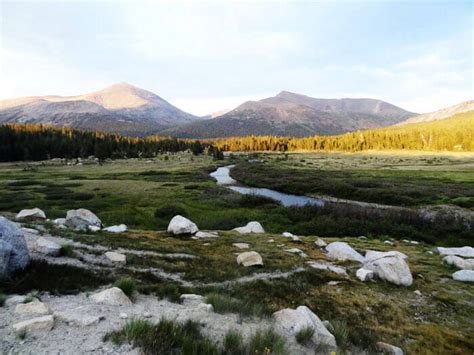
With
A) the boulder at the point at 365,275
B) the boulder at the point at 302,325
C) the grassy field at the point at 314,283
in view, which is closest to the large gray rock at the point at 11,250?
the grassy field at the point at 314,283

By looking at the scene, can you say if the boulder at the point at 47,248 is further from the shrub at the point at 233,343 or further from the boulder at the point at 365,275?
the boulder at the point at 365,275

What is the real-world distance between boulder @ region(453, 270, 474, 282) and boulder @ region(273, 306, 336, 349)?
11132 mm

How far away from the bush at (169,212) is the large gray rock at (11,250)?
26.3m

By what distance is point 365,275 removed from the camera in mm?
14844

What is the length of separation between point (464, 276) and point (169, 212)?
3071 centimetres

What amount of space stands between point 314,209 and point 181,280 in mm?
29849

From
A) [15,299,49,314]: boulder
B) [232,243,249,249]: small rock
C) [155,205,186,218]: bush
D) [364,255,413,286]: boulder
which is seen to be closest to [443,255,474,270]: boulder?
[364,255,413,286]: boulder

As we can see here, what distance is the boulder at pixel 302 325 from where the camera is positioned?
8.41 m

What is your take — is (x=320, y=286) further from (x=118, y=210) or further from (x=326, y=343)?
(x=118, y=210)

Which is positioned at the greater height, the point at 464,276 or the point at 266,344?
the point at 266,344

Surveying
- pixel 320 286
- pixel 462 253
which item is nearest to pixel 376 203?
pixel 462 253

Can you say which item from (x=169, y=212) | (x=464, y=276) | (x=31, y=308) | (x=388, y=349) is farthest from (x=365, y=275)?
(x=169, y=212)

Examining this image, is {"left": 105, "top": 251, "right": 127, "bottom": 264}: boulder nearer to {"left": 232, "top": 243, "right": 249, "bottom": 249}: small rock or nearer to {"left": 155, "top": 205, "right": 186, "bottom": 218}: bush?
{"left": 232, "top": 243, "right": 249, "bottom": 249}: small rock

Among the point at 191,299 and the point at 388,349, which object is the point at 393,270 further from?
the point at 191,299
